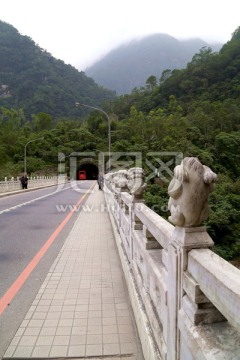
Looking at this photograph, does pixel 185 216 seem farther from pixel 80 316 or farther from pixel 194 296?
pixel 80 316

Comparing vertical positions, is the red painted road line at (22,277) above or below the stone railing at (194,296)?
below

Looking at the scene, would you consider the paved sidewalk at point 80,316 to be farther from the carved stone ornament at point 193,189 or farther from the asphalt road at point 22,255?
the carved stone ornament at point 193,189

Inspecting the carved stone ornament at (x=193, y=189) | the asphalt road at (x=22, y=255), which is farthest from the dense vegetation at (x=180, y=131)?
the carved stone ornament at (x=193, y=189)

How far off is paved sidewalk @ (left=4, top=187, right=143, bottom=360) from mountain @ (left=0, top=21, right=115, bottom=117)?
123069 millimetres

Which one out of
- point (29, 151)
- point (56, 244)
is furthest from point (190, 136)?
point (56, 244)

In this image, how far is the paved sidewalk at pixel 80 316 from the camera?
330 cm

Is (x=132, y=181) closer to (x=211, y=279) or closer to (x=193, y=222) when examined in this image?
(x=193, y=222)

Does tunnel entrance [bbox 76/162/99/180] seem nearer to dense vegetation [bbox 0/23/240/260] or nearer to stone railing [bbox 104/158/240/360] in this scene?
dense vegetation [bbox 0/23/240/260]

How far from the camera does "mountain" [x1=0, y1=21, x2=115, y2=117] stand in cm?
12694

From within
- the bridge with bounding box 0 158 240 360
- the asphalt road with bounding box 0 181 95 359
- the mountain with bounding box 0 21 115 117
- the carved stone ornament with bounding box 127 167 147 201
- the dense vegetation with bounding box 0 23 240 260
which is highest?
the mountain with bounding box 0 21 115 117

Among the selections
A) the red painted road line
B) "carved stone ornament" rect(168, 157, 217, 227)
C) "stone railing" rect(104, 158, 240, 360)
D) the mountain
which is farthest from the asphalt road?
the mountain

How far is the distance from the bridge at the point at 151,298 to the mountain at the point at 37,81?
123973 millimetres

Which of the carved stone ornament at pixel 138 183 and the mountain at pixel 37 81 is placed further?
the mountain at pixel 37 81

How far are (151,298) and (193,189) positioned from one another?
165 cm
